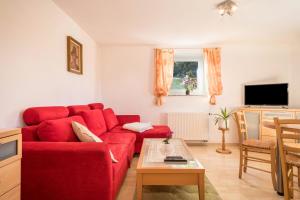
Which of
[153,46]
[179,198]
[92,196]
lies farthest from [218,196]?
[153,46]

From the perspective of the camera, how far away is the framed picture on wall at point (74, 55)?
2.99m

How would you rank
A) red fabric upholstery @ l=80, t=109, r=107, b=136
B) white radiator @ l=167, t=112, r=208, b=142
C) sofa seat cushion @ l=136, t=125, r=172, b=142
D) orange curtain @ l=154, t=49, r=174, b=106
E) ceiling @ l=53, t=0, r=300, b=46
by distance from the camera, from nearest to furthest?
ceiling @ l=53, t=0, r=300, b=46 → red fabric upholstery @ l=80, t=109, r=107, b=136 → sofa seat cushion @ l=136, t=125, r=172, b=142 → white radiator @ l=167, t=112, r=208, b=142 → orange curtain @ l=154, t=49, r=174, b=106

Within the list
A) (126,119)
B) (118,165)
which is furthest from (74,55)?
(118,165)

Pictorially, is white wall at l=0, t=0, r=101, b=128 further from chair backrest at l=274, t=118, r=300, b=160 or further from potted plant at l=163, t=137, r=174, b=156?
chair backrest at l=274, t=118, r=300, b=160

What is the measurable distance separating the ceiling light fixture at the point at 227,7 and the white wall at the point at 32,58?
7.25ft

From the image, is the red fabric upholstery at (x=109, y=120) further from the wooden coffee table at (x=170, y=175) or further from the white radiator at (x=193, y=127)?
the wooden coffee table at (x=170, y=175)

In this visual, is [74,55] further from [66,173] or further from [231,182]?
[231,182]

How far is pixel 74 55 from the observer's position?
10.5ft

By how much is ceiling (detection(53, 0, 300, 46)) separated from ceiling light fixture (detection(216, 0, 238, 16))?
0.07m

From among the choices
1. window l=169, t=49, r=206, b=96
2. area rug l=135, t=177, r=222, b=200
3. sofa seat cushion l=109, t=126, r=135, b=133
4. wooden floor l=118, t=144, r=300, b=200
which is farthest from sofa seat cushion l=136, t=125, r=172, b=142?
window l=169, t=49, r=206, b=96

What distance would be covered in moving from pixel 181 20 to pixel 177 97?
187 cm

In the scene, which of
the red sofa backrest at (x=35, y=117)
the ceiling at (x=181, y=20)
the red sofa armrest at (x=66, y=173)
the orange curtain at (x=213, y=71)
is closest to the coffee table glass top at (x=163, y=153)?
the red sofa armrest at (x=66, y=173)

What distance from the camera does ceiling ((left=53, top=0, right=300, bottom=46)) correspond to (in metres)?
2.60


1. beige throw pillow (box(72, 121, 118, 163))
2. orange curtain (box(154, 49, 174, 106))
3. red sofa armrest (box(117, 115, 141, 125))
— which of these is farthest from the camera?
orange curtain (box(154, 49, 174, 106))
